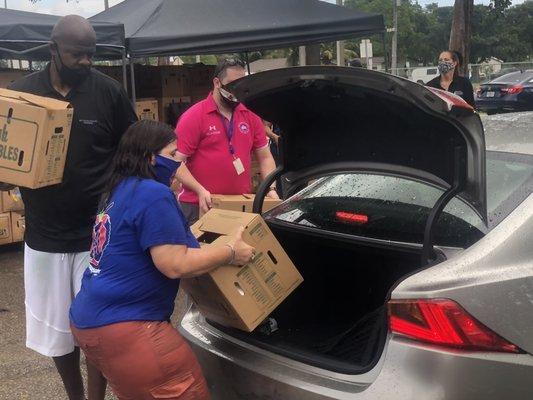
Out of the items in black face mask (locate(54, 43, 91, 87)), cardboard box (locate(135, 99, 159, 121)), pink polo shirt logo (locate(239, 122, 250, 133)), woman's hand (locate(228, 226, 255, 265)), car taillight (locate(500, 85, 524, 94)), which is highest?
black face mask (locate(54, 43, 91, 87))

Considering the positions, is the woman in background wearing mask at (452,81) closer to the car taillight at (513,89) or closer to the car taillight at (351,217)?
the car taillight at (351,217)

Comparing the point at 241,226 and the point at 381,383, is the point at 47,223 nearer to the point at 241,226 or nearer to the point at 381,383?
the point at 241,226

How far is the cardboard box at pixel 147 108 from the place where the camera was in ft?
24.6

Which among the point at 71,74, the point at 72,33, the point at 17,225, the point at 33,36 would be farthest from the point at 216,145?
the point at 17,225

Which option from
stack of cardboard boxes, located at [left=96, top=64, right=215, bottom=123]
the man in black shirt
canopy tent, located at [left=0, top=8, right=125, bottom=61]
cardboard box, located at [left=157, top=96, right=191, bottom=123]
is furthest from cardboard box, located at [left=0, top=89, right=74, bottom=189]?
cardboard box, located at [left=157, top=96, right=191, bottom=123]

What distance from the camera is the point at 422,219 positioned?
109 inches

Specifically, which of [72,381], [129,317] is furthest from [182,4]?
[129,317]

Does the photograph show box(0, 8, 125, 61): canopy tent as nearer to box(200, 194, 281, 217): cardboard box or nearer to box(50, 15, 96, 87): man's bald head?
box(200, 194, 281, 217): cardboard box

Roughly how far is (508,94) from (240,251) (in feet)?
62.6

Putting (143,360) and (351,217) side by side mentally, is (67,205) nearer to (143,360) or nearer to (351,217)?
(143,360)

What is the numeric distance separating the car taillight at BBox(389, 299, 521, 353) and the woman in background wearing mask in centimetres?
444

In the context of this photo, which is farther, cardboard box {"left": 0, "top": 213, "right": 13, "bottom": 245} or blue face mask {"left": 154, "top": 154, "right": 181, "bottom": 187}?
cardboard box {"left": 0, "top": 213, "right": 13, "bottom": 245}

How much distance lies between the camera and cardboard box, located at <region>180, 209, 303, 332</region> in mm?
2457

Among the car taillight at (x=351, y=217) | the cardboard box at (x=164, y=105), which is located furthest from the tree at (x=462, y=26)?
the car taillight at (x=351, y=217)
